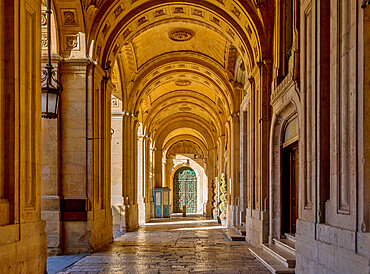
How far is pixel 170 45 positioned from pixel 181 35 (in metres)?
1.47

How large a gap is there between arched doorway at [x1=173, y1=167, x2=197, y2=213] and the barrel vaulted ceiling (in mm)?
13195

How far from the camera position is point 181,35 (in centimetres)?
1834

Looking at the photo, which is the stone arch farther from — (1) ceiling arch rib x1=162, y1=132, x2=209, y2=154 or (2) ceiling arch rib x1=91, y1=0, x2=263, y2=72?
(1) ceiling arch rib x1=162, y1=132, x2=209, y2=154

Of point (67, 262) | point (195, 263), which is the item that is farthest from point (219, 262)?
point (67, 262)

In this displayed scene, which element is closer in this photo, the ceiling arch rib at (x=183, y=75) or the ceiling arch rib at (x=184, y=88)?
the ceiling arch rib at (x=183, y=75)

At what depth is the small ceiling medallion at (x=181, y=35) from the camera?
18.0 metres

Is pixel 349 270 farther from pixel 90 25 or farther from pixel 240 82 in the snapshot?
pixel 240 82

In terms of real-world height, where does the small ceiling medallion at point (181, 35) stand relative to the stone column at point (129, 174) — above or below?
above

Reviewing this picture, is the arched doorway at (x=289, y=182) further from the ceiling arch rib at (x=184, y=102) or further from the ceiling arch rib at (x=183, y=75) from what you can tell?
the ceiling arch rib at (x=184, y=102)

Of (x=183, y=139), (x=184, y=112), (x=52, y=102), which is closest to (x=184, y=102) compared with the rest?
(x=184, y=112)

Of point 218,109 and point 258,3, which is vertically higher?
point 258,3

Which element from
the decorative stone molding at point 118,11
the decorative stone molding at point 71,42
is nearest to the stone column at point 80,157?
the decorative stone molding at point 71,42

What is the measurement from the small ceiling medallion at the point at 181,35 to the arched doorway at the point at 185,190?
25.1m

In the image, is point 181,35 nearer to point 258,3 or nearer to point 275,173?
point 258,3
